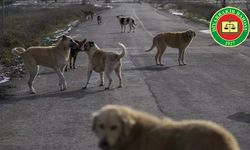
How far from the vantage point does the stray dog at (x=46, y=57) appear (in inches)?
578

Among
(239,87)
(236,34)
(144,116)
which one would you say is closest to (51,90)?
(239,87)

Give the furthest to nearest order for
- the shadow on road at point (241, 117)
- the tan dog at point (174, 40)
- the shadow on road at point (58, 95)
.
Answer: the tan dog at point (174, 40) < the shadow on road at point (58, 95) < the shadow on road at point (241, 117)

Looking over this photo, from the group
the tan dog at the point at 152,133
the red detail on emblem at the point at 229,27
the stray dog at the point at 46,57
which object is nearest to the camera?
the tan dog at the point at 152,133

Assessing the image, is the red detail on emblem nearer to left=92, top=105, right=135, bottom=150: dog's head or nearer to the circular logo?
the circular logo

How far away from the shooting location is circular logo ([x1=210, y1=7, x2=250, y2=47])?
26.6m

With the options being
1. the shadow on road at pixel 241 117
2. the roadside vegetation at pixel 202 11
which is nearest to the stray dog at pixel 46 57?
the shadow on road at pixel 241 117

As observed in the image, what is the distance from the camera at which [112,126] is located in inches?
214

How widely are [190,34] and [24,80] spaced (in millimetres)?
6746

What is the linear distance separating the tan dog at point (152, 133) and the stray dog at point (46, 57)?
9.09 metres

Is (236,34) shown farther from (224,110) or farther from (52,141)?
(52,141)

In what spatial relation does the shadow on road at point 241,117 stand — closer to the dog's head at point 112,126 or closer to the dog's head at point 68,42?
the dog's head at point 112,126

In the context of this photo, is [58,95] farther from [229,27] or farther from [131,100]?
[229,27]

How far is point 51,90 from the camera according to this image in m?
14.5

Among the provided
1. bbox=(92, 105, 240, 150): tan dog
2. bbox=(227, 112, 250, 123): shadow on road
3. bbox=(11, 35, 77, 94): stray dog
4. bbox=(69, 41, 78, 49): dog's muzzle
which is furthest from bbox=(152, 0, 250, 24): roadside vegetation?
bbox=(92, 105, 240, 150): tan dog
